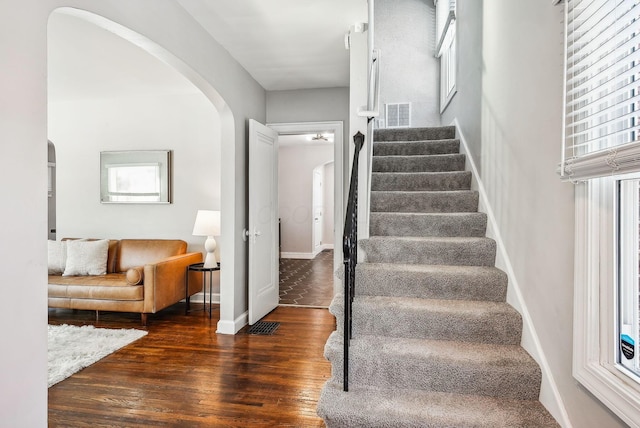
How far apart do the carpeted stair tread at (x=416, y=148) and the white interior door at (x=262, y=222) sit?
4.12 feet

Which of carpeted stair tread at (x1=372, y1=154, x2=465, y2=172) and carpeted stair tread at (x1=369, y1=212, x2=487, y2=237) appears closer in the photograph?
carpeted stair tread at (x1=369, y1=212, x2=487, y2=237)

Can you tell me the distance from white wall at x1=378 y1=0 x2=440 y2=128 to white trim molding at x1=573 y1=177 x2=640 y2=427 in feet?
12.4

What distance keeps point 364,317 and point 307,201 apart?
6.61m

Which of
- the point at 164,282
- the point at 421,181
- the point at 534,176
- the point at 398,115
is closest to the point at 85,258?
the point at 164,282

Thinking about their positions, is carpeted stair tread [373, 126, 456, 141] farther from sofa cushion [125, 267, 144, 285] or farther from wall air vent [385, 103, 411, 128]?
sofa cushion [125, 267, 144, 285]

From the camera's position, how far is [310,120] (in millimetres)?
4383

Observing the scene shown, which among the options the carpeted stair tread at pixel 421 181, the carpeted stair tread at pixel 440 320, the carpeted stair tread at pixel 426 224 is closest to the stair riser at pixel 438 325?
the carpeted stair tread at pixel 440 320

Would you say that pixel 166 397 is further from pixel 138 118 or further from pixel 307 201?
pixel 307 201

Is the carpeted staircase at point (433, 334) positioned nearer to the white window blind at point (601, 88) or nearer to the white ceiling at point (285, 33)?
the white window blind at point (601, 88)

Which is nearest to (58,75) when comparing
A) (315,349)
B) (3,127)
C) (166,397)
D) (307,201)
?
(3,127)

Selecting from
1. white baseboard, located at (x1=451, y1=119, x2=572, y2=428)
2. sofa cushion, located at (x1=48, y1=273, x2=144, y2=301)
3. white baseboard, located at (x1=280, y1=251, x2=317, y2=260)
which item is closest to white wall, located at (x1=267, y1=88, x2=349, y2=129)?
white baseboard, located at (x1=451, y1=119, x2=572, y2=428)

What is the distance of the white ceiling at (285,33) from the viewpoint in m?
2.68

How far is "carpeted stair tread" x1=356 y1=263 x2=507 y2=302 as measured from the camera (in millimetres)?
2127

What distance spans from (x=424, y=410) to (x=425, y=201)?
5.61 ft
